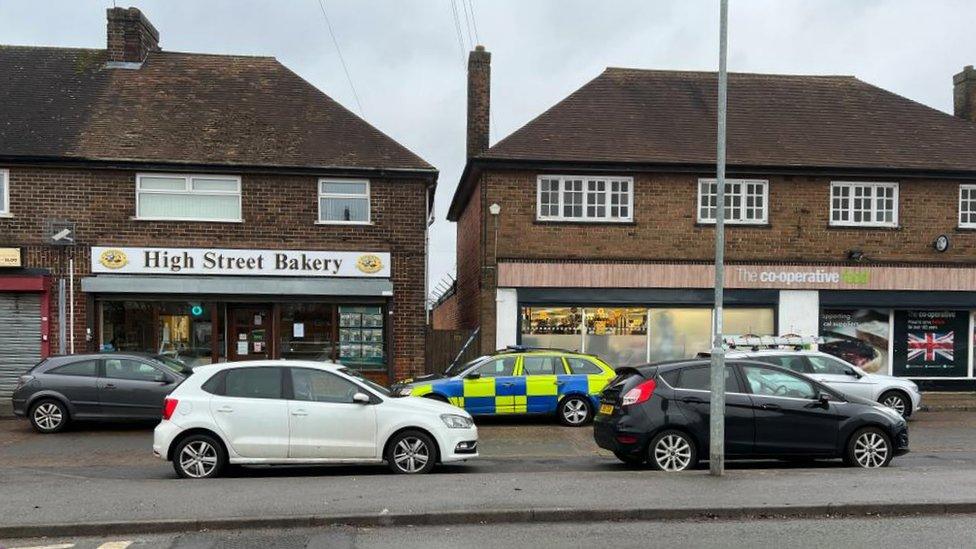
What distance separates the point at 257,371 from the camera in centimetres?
1004

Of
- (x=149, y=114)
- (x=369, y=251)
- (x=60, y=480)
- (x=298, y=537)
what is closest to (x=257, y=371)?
(x=60, y=480)

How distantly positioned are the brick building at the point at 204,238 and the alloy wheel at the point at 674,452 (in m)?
9.85

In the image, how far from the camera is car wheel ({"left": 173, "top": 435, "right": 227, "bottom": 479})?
386 inches

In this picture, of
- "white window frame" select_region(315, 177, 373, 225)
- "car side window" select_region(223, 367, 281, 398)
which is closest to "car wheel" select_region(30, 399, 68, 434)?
"car side window" select_region(223, 367, 281, 398)

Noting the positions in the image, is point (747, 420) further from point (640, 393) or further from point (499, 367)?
point (499, 367)

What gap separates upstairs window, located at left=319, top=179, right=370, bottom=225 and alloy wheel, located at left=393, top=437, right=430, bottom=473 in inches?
388

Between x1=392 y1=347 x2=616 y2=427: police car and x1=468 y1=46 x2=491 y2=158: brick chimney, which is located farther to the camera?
x1=468 y1=46 x2=491 y2=158: brick chimney

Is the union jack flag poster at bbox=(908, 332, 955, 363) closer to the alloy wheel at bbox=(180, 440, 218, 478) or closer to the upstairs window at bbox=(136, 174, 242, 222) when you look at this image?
the upstairs window at bbox=(136, 174, 242, 222)

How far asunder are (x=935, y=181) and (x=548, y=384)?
11842 millimetres

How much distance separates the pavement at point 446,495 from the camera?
754cm

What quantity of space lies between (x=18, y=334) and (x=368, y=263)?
7.66 m

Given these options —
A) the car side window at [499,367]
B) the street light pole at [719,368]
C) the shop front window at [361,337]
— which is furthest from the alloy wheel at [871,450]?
the shop front window at [361,337]

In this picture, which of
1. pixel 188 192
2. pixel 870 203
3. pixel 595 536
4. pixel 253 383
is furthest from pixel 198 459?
pixel 870 203

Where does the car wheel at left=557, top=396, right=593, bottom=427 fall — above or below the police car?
below
